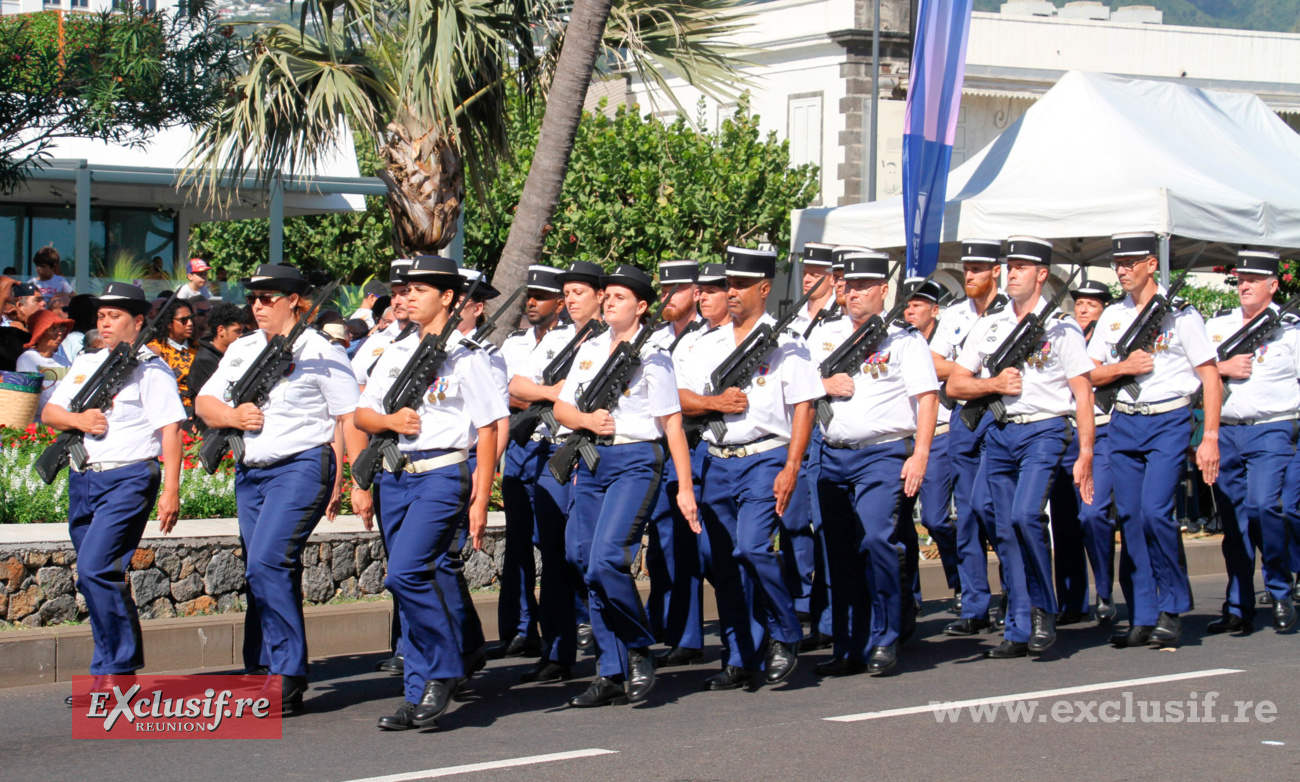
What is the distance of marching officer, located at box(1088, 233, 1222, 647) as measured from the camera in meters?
8.38

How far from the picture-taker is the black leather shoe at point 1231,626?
8820 mm

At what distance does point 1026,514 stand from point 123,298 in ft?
15.1

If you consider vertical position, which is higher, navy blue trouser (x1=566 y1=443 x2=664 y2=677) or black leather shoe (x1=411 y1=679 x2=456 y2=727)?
navy blue trouser (x1=566 y1=443 x2=664 y2=677)

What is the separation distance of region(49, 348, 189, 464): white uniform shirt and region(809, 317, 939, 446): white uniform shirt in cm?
307

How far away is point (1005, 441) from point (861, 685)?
1646 mm

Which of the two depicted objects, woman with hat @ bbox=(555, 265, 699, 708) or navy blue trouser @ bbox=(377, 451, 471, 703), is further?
woman with hat @ bbox=(555, 265, 699, 708)

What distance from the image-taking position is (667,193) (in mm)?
27078

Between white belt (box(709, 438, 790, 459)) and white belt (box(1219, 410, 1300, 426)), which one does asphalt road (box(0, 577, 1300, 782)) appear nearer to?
white belt (box(709, 438, 790, 459))

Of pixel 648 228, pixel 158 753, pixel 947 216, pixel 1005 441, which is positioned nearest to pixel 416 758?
pixel 158 753

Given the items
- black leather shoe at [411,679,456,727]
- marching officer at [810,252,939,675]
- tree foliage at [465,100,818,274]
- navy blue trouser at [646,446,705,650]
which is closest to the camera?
black leather shoe at [411,679,456,727]

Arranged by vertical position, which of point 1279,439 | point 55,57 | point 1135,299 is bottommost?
point 1279,439

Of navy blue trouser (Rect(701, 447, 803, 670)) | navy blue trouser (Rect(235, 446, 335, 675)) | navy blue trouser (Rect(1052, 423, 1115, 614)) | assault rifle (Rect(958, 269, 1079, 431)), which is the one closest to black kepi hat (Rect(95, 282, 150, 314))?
navy blue trouser (Rect(235, 446, 335, 675))

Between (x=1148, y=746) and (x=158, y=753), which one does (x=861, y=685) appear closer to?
(x=1148, y=746)

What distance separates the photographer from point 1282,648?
833 centimetres
